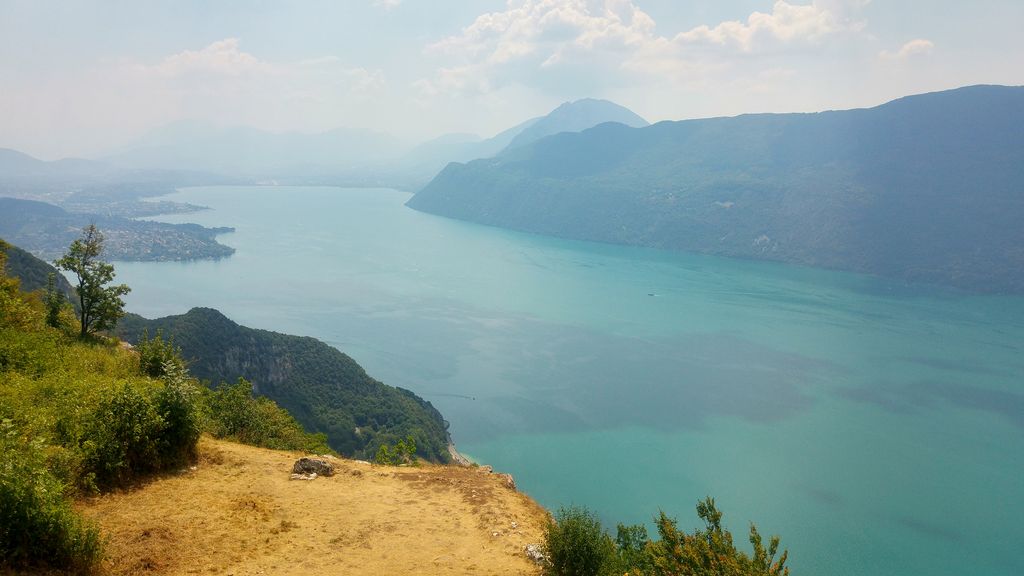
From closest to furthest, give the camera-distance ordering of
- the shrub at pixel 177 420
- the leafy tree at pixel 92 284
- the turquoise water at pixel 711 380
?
the shrub at pixel 177 420, the leafy tree at pixel 92 284, the turquoise water at pixel 711 380

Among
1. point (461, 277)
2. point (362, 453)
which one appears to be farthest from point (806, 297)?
point (362, 453)

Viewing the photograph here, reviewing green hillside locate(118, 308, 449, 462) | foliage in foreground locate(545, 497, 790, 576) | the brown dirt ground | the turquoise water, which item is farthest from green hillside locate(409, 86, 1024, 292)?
the brown dirt ground

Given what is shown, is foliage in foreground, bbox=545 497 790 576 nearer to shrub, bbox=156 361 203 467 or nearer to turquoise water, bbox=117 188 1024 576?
shrub, bbox=156 361 203 467

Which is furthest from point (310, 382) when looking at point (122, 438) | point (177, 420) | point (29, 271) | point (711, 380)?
point (711, 380)

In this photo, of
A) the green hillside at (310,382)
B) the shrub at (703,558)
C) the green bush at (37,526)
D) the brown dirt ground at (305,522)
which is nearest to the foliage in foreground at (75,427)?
the green bush at (37,526)

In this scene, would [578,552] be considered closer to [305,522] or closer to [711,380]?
[305,522]

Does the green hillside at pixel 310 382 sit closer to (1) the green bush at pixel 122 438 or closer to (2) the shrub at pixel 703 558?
(1) the green bush at pixel 122 438
